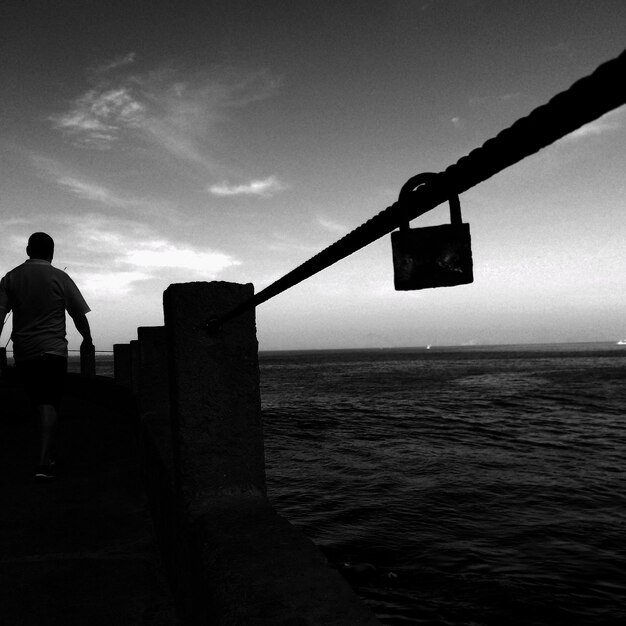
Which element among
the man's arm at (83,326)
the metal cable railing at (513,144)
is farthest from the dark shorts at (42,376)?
the metal cable railing at (513,144)

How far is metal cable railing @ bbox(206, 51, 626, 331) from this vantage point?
579 mm

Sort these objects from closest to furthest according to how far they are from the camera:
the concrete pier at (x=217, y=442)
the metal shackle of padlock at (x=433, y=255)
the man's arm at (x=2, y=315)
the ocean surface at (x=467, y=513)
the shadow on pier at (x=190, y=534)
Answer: the metal shackle of padlock at (x=433, y=255), the shadow on pier at (x=190, y=534), the concrete pier at (x=217, y=442), the man's arm at (x=2, y=315), the ocean surface at (x=467, y=513)

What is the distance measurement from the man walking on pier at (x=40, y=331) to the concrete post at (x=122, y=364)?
8.64 ft

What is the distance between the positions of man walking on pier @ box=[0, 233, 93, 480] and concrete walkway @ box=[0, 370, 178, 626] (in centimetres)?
41

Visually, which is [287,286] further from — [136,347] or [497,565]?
[497,565]

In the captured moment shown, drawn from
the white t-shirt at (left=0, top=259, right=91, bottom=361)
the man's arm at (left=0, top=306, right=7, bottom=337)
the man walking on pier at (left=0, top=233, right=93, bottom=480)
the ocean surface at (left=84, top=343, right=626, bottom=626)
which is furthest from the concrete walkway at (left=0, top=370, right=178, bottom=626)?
the ocean surface at (left=84, top=343, right=626, bottom=626)

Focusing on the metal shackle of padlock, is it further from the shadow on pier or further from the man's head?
the man's head

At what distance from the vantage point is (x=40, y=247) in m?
3.99

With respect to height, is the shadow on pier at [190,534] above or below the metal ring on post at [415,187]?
below

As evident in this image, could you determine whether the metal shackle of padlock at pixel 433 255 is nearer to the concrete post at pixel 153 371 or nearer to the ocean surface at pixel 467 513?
the concrete post at pixel 153 371

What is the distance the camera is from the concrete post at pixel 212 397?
2055 mm

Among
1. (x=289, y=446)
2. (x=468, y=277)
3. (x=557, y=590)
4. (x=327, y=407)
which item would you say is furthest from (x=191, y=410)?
(x=327, y=407)

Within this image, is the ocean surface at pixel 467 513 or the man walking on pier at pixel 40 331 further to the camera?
the ocean surface at pixel 467 513

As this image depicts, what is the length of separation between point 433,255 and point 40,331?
3707mm
